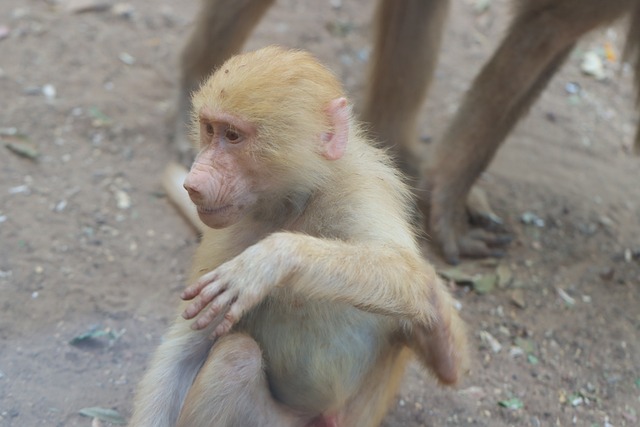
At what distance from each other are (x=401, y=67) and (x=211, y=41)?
1.09 m

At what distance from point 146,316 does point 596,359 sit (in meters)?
2.05

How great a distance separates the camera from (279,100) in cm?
295

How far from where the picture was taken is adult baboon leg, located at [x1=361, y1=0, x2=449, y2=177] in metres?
5.34

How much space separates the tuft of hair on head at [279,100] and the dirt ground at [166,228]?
4.15 feet

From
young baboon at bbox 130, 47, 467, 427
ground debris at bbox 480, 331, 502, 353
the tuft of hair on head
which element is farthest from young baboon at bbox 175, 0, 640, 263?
the tuft of hair on head

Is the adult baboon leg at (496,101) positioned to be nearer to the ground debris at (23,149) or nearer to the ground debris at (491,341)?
the ground debris at (491,341)

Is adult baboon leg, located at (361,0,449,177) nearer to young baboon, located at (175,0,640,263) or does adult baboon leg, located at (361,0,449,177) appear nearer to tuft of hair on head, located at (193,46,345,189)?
young baboon, located at (175,0,640,263)

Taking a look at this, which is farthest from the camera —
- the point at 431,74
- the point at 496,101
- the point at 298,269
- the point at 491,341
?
the point at 431,74

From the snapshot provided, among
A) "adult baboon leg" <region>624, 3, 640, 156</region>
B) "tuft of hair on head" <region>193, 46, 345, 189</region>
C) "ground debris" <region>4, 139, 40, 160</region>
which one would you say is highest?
"tuft of hair on head" <region>193, 46, 345, 189</region>

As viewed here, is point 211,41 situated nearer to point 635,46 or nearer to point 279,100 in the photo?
point 635,46

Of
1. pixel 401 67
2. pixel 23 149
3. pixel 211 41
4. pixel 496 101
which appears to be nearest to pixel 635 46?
pixel 496 101

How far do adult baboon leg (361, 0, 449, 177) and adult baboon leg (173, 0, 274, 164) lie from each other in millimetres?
699

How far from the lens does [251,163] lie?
2990mm

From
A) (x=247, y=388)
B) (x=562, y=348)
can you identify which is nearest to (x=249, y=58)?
(x=247, y=388)
